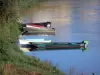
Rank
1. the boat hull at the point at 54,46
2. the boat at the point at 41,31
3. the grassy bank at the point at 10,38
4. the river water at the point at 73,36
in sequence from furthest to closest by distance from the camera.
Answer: the boat at the point at 41,31, the boat hull at the point at 54,46, the river water at the point at 73,36, the grassy bank at the point at 10,38

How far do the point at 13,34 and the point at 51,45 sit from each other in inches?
341

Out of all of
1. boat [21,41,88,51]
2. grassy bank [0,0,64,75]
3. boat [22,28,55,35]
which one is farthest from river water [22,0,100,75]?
grassy bank [0,0,64,75]

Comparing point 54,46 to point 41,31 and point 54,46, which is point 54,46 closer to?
point 54,46

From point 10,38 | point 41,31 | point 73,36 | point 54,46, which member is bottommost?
point 54,46

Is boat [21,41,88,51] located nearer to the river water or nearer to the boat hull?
the boat hull

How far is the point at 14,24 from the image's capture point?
1475 cm

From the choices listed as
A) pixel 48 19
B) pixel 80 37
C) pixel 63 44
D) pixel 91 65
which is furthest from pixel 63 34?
pixel 91 65

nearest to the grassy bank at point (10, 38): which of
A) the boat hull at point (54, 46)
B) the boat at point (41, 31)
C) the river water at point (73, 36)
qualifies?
the river water at point (73, 36)

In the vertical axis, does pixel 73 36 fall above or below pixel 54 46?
above

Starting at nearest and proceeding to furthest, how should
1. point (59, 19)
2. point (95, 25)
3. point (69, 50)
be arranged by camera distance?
point (69, 50) → point (95, 25) → point (59, 19)

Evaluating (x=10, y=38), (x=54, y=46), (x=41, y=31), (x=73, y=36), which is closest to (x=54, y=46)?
(x=54, y=46)

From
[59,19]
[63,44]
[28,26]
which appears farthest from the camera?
[59,19]

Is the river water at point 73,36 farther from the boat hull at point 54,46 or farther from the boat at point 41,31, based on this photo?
the boat hull at point 54,46

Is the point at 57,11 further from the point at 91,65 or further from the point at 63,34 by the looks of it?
the point at 91,65
